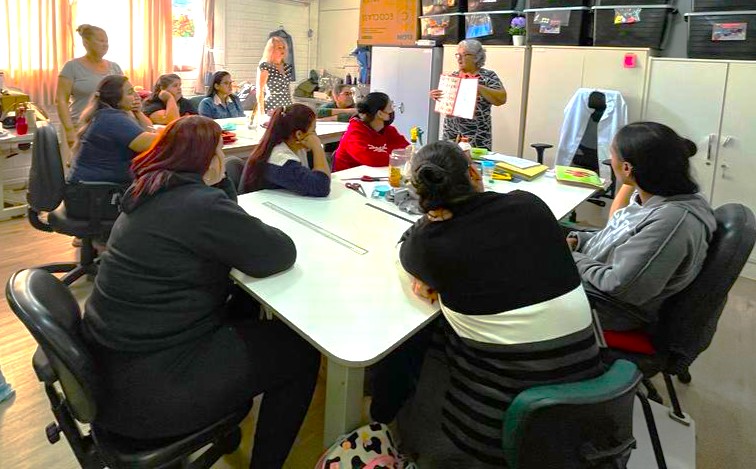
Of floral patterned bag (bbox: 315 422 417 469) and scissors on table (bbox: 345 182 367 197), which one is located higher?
scissors on table (bbox: 345 182 367 197)

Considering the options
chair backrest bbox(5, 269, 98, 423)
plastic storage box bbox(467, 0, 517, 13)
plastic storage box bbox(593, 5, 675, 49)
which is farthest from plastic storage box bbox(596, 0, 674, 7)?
chair backrest bbox(5, 269, 98, 423)

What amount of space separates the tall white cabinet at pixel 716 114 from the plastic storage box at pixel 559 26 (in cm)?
65

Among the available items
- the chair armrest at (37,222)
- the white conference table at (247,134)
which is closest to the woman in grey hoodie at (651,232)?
the white conference table at (247,134)

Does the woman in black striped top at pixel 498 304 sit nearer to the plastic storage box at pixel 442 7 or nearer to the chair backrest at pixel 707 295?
the chair backrest at pixel 707 295

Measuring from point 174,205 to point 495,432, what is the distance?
0.93 metres

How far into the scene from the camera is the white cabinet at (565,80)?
402 centimetres

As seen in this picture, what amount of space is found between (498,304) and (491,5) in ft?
13.9

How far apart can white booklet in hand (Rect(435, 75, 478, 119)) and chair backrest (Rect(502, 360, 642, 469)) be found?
7.49ft

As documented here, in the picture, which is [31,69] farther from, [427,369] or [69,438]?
[427,369]

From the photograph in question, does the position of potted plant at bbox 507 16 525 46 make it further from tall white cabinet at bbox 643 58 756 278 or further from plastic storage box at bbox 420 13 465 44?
tall white cabinet at bbox 643 58 756 278

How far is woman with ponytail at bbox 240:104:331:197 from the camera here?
2352 mm

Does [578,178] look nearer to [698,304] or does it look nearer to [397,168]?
[397,168]

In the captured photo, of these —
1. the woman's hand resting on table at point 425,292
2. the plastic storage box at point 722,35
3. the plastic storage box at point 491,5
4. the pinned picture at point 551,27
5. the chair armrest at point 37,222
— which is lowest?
the chair armrest at point 37,222

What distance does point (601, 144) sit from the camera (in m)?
4.04
